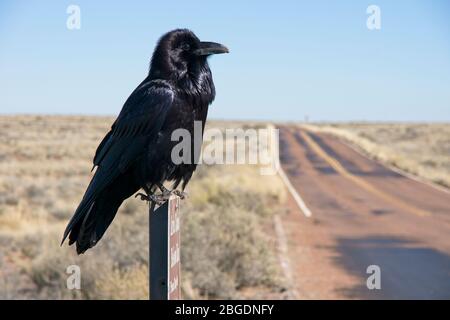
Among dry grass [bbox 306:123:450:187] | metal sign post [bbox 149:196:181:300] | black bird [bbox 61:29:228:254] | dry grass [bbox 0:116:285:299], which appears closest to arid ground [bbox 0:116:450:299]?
dry grass [bbox 0:116:285:299]

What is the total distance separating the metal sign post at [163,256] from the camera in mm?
2605

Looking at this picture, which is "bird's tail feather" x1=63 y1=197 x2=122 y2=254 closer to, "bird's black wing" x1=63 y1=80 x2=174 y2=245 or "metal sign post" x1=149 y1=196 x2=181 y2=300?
"bird's black wing" x1=63 y1=80 x2=174 y2=245

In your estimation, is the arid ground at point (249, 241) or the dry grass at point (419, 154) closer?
Result: the arid ground at point (249, 241)

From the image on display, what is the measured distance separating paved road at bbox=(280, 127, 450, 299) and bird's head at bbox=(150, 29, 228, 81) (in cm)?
571

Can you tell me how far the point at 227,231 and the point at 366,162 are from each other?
83.2 feet

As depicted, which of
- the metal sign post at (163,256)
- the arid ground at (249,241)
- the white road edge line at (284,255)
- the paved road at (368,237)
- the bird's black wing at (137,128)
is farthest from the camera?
the paved road at (368,237)

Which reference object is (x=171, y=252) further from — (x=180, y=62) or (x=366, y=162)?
(x=366, y=162)

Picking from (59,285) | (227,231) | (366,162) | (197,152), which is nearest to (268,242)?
(227,231)

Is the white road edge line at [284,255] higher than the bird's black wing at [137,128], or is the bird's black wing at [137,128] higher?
the bird's black wing at [137,128]

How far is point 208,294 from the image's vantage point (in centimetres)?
863

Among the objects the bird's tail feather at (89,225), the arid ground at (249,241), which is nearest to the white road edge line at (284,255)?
the arid ground at (249,241)

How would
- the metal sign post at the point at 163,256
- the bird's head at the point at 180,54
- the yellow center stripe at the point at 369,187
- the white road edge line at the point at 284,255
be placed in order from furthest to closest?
the yellow center stripe at the point at 369,187
the white road edge line at the point at 284,255
the bird's head at the point at 180,54
the metal sign post at the point at 163,256

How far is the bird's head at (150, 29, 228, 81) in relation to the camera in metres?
3.86

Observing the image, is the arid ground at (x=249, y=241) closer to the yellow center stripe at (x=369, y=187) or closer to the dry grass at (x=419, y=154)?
the yellow center stripe at (x=369, y=187)
